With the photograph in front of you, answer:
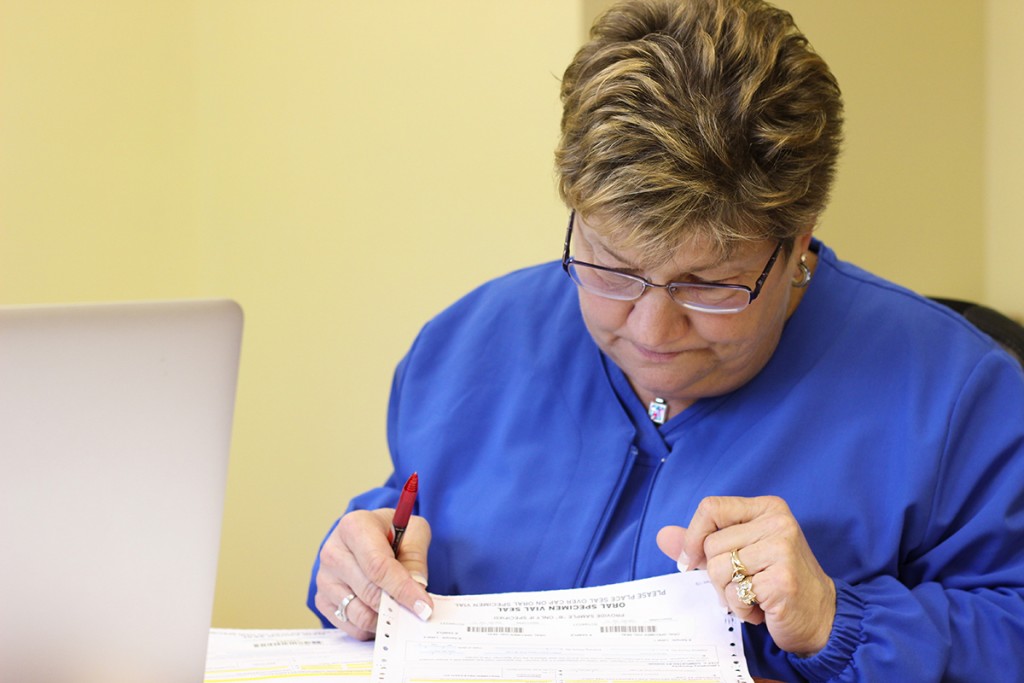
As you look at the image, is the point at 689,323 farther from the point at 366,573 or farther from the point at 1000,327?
the point at 1000,327

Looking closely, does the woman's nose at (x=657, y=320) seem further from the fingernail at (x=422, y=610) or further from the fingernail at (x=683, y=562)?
the fingernail at (x=422, y=610)

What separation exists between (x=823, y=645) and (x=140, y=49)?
1980mm

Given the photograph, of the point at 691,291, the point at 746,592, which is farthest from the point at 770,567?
the point at 691,291

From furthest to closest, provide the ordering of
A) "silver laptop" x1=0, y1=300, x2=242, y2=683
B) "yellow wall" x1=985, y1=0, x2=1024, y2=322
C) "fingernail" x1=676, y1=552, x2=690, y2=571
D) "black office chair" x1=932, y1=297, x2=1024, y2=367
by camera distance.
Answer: "yellow wall" x1=985, y1=0, x2=1024, y2=322 → "black office chair" x1=932, y1=297, x2=1024, y2=367 → "fingernail" x1=676, y1=552, x2=690, y2=571 → "silver laptop" x1=0, y1=300, x2=242, y2=683

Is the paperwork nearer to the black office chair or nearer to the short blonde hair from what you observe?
the short blonde hair

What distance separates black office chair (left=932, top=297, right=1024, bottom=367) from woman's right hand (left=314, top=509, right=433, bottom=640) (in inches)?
44.0

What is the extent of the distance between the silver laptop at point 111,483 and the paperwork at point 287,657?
348 millimetres

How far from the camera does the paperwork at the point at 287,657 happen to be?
118 cm

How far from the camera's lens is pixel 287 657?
1.25 metres

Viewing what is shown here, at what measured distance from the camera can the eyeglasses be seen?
131 centimetres

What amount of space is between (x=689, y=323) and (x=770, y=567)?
0.32m

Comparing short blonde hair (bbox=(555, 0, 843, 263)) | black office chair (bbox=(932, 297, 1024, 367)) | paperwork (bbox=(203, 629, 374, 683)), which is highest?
short blonde hair (bbox=(555, 0, 843, 263))

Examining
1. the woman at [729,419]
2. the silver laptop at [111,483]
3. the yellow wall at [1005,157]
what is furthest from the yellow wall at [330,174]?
the silver laptop at [111,483]

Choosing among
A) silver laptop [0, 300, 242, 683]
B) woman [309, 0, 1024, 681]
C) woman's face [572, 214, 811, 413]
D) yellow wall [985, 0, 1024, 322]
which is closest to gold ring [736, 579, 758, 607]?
woman [309, 0, 1024, 681]
